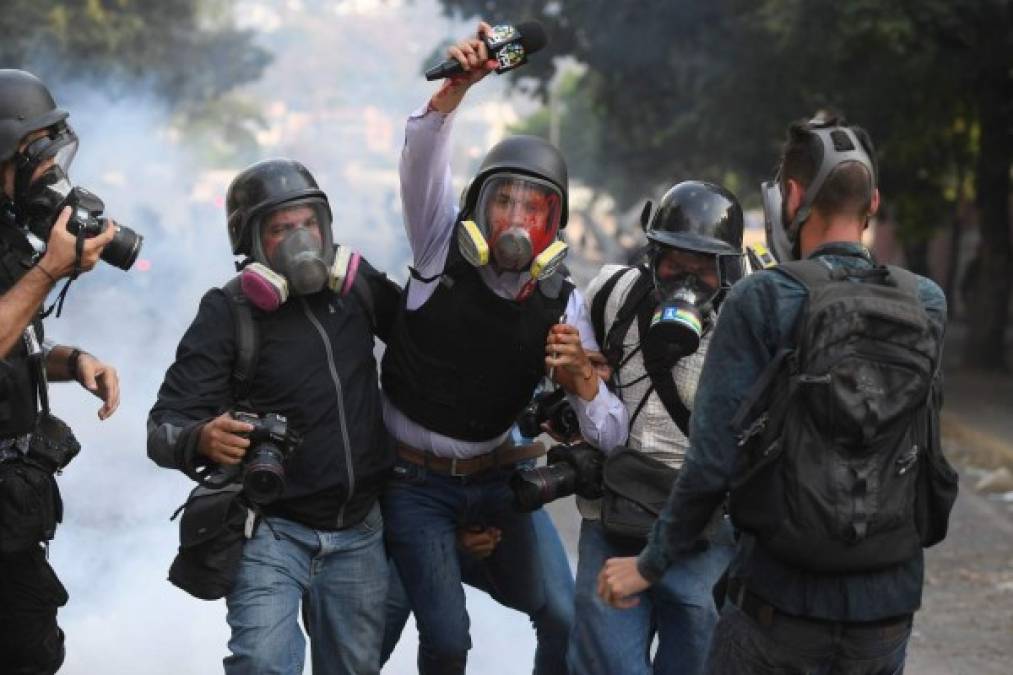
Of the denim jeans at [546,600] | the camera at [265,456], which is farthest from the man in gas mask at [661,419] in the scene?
the camera at [265,456]

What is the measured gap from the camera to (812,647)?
10.1 feet

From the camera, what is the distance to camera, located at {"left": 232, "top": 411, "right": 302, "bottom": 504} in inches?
148

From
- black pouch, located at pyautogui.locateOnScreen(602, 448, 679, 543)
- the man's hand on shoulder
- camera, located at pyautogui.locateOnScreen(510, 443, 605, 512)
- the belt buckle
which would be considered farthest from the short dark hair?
the man's hand on shoulder

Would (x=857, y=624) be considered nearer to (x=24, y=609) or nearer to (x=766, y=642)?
(x=766, y=642)

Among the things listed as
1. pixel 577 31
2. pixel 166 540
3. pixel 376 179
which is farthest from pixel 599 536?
Answer: pixel 376 179

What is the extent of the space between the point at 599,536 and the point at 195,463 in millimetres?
1116

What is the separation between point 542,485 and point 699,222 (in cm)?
83

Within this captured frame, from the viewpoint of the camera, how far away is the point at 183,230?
2662cm

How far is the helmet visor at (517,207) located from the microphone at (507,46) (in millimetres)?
337

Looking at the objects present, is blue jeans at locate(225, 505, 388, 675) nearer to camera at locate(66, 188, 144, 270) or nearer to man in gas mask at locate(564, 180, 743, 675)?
man in gas mask at locate(564, 180, 743, 675)

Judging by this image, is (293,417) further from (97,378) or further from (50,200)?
(50,200)

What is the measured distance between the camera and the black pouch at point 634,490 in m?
4.05

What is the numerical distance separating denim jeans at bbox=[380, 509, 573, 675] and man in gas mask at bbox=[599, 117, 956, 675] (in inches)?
49.7

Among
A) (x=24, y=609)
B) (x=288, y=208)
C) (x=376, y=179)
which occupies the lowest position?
(x=24, y=609)
